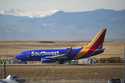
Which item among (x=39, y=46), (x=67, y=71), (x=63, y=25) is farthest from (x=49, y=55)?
(x=63, y=25)

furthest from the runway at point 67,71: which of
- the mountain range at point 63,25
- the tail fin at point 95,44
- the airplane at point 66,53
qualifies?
the mountain range at point 63,25

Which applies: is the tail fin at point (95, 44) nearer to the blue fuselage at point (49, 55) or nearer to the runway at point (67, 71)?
the blue fuselage at point (49, 55)

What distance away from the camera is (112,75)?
9.04 m

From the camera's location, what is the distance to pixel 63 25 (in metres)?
9.18

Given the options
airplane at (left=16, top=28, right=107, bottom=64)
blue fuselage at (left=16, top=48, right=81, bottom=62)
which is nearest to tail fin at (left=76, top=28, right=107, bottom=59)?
airplane at (left=16, top=28, right=107, bottom=64)

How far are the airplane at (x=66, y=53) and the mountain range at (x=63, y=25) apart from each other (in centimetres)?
12

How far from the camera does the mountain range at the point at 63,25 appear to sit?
29.8 ft

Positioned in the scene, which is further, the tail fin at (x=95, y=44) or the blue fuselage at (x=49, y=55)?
the blue fuselage at (x=49, y=55)

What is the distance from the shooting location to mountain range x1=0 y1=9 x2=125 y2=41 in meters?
9.08

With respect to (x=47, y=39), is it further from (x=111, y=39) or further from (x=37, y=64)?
(x=111, y=39)

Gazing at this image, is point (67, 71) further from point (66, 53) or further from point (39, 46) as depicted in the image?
point (39, 46)

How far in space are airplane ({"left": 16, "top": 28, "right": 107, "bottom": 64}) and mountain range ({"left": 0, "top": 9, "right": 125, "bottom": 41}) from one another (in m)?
0.12

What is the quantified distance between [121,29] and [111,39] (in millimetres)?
241

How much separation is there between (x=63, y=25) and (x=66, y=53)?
492mm
